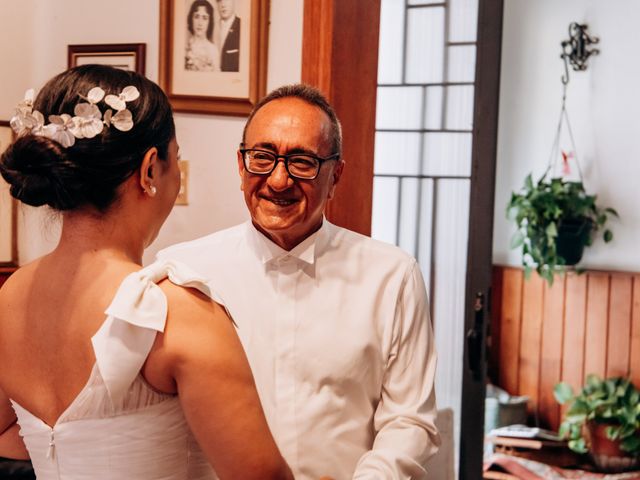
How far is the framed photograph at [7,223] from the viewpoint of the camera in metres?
2.50

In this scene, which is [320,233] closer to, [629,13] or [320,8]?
[320,8]

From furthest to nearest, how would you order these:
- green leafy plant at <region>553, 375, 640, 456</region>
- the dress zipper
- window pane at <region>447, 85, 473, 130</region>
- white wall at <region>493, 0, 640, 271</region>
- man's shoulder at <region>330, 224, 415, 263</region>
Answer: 1. white wall at <region>493, 0, 640, 271</region>
2. green leafy plant at <region>553, 375, 640, 456</region>
3. window pane at <region>447, 85, 473, 130</region>
4. man's shoulder at <region>330, 224, 415, 263</region>
5. the dress zipper

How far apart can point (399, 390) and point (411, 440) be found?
11 centimetres

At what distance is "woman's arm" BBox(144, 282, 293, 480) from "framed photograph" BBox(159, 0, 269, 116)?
1322 mm

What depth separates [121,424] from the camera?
3.98ft

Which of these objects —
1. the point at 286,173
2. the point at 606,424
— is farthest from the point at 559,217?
the point at 286,173

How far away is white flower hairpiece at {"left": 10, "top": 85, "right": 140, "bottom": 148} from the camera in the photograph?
1153mm

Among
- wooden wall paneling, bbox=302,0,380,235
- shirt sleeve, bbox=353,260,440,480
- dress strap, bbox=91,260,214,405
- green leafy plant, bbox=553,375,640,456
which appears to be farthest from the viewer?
green leafy plant, bbox=553,375,640,456

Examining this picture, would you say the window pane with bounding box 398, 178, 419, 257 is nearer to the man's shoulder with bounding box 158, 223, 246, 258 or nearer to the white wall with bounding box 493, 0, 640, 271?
the man's shoulder with bounding box 158, 223, 246, 258

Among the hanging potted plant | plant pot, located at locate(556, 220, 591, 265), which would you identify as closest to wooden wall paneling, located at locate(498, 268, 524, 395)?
the hanging potted plant

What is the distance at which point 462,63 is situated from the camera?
3486 mm

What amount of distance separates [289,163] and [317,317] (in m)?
0.35

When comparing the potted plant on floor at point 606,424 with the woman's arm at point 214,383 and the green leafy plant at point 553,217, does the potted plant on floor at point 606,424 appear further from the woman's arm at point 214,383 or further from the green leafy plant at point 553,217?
the woman's arm at point 214,383

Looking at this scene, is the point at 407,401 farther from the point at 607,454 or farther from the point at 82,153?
the point at 607,454
